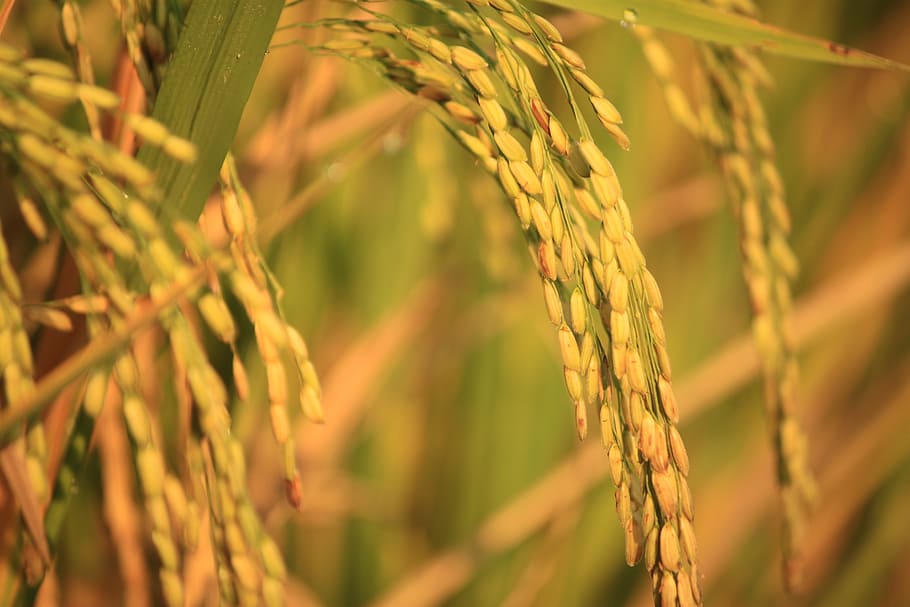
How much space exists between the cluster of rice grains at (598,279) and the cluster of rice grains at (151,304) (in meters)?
0.13

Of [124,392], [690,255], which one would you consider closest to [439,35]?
[124,392]

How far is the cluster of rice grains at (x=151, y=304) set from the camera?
329 mm

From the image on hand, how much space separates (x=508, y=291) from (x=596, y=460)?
21 cm

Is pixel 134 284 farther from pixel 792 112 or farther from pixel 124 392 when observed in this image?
pixel 792 112

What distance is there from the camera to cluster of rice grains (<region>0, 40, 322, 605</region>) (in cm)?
33

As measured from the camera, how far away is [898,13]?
1272 mm

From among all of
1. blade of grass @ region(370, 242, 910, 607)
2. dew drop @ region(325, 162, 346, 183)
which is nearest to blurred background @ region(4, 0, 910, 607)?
blade of grass @ region(370, 242, 910, 607)

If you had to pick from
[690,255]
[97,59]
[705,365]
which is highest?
[97,59]

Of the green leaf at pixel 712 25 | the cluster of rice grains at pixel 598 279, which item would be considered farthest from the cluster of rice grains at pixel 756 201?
the cluster of rice grains at pixel 598 279

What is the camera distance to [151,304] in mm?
364

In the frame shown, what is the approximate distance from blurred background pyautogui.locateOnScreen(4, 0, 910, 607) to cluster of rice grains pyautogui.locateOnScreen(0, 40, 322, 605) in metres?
0.39

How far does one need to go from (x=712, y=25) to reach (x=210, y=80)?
0.28 metres

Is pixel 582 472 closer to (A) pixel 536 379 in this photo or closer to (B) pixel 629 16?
(A) pixel 536 379

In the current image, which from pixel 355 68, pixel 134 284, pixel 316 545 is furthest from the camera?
pixel 316 545
